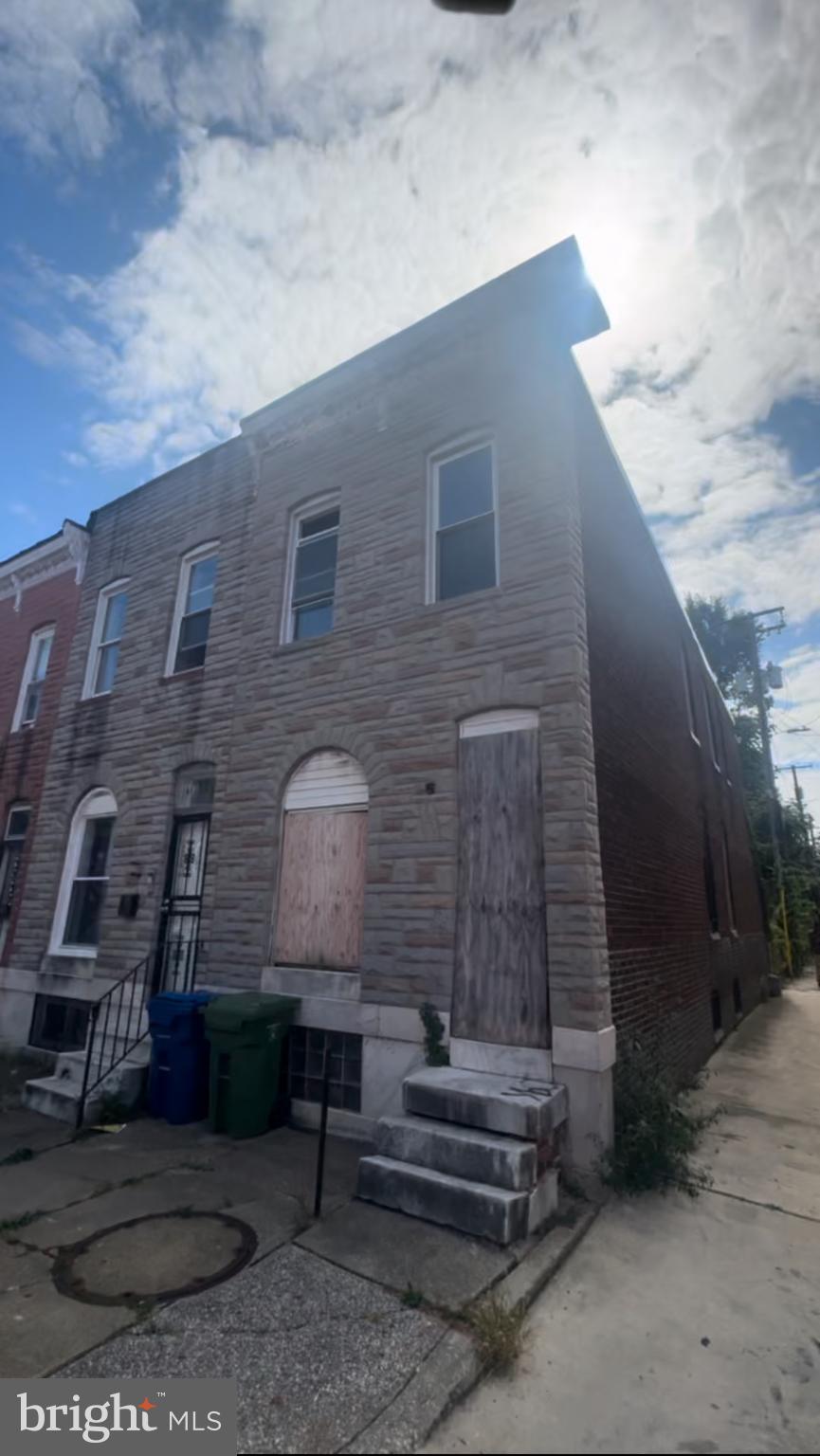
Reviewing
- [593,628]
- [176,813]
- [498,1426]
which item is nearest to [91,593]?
[176,813]

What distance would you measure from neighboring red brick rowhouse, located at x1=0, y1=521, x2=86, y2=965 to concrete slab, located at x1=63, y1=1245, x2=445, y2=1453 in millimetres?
9340

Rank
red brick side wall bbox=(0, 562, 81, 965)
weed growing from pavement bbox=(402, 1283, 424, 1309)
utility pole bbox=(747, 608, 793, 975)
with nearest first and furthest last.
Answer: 1. weed growing from pavement bbox=(402, 1283, 424, 1309)
2. red brick side wall bbox=(0, 562, 81, 965)
3. utility pole bbox=(747, 608, 793, 975)

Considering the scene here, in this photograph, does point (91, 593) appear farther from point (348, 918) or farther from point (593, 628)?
point (593, 628)

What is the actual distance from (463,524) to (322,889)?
4.49m

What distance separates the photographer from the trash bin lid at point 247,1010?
6.28 m

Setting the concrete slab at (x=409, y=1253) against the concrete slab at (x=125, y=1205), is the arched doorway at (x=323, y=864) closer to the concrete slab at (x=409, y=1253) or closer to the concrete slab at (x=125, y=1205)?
the concrete slab at (x=125, y=1205)

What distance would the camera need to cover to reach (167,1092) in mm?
6719

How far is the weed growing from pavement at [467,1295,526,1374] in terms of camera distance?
2.97 metres

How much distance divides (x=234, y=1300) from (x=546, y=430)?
7.59 meters

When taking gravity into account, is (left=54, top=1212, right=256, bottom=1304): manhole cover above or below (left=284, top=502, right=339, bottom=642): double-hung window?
below

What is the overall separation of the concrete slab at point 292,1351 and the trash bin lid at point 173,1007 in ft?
11.2

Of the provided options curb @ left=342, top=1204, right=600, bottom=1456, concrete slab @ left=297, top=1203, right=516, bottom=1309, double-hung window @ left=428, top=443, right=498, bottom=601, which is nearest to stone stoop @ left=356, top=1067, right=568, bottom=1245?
concrete slab @ left=297, top=1203, right=516, bottom=1309

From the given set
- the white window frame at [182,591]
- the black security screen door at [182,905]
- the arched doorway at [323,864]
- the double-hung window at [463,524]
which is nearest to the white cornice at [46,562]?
the white window frame at [182,591]

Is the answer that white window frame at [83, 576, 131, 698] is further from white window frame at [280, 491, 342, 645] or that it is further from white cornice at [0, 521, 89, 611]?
white window frame at [280, 491, 342, 645]
